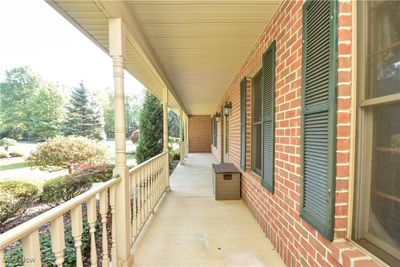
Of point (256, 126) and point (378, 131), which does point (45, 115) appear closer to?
point (256, 126)

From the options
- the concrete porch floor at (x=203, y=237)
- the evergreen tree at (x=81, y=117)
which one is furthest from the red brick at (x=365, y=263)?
the evergreen tree at (x=81, y=117)

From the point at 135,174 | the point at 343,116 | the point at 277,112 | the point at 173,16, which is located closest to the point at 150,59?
the point at 173,16

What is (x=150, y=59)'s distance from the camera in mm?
3131

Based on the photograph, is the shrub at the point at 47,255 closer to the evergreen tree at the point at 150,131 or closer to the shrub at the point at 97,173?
the shrub at the point at 97,173

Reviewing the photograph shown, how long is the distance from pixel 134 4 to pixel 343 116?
2005 millimetres

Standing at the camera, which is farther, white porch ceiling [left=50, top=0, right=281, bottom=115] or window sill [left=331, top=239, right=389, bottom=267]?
white porch ceiling [left=50, top=0, right=281, bottom=115]

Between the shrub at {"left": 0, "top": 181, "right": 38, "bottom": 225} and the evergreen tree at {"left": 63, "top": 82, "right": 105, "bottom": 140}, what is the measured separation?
19558mm

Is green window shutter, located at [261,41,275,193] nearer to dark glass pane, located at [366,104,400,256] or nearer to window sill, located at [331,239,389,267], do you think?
window sill, located at [331,239,389,267]

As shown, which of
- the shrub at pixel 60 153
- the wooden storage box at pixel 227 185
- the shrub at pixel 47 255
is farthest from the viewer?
the shrub at pixel 60 153

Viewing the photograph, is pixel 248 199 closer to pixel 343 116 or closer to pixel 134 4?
pixel 343 116

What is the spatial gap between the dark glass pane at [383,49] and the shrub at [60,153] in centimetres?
765

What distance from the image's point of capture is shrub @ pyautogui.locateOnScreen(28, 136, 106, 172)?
272 inches

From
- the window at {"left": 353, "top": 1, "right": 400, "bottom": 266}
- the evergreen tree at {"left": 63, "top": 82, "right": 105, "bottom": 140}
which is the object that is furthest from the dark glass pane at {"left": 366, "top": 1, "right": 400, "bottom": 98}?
the evergreen tree at {"left": 63, "top": 82, "right": 105, "bottom": 140}

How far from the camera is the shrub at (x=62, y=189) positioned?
427 cm
